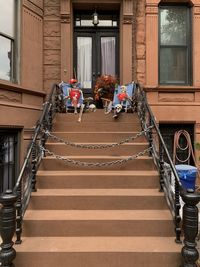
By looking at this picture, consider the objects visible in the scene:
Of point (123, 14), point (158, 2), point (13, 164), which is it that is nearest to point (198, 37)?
point (158, 2)

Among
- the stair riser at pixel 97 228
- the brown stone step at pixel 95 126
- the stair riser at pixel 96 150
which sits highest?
the brown stone step at pixel 95 126

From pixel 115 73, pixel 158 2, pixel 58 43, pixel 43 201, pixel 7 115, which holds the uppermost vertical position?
pixel 158 2

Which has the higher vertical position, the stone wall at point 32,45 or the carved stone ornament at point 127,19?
the carved stone ornament at point 127,19

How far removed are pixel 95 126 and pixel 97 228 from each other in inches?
112

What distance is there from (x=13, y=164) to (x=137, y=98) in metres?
3.29

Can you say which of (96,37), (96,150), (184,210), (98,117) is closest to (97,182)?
(96,150)

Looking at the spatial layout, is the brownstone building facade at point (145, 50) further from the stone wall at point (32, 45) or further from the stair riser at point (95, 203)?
the stair riser at point (95, 203)

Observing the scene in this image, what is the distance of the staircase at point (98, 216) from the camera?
3521 millimetres

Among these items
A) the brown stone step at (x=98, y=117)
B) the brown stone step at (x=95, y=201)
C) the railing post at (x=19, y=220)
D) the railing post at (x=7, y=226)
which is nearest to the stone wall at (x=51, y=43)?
the brown stone step at (x=98, y=117)

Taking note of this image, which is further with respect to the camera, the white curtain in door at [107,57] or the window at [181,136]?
the white curtain in door at [107,57]

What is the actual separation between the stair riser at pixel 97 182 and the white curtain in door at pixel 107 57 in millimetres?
4630

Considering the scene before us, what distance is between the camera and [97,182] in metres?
4.89

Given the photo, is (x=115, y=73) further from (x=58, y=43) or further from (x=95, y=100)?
(x=58, y=43)

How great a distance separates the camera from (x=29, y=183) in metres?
4.57
